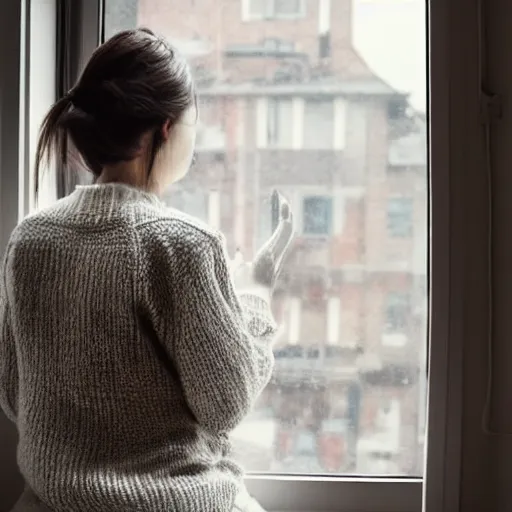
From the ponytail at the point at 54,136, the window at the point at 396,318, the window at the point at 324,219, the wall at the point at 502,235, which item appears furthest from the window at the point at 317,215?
the ponytail at the point at 54,136

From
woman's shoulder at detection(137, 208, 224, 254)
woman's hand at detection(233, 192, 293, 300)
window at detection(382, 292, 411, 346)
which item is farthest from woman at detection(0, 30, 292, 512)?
window at detection(382, 292, 411, 346)

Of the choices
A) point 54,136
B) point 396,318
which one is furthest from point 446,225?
point 54,136

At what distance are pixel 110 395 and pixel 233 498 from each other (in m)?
0.22

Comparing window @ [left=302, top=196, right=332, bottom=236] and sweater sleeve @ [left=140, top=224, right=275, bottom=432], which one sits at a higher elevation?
window @ [left=302, top=196, right=332, bottom=236]

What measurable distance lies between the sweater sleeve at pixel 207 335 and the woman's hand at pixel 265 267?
15 centimetres

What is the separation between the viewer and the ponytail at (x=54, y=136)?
116 cm

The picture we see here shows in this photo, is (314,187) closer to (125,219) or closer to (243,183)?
(243,183)

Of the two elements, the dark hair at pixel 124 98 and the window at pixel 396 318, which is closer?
the dark hair at pixel 124 98

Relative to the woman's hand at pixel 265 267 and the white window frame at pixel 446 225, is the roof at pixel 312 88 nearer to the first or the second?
the white window frame at pixel 446 225

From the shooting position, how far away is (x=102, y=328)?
108 centimetres

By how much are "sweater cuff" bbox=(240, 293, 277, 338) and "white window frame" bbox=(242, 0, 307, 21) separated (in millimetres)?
478

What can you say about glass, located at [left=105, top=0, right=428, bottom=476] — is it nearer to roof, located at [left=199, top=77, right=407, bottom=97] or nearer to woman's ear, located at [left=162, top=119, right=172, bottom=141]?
roof, located at [left=199, top=77, right=407, bottom=97]

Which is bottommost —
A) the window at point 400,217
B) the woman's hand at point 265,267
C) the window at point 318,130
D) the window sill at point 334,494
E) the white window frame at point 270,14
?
the window sill at point 334,494

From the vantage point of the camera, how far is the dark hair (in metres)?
1.11
